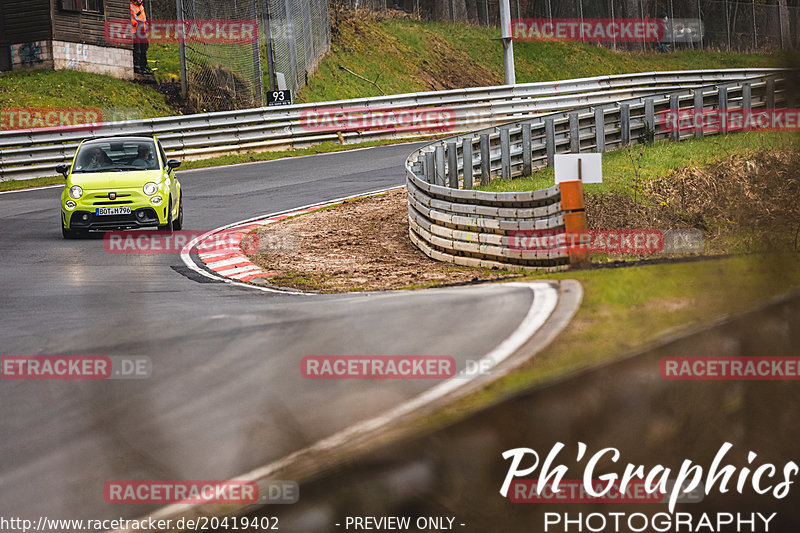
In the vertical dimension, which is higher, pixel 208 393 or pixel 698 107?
pixel 698 107

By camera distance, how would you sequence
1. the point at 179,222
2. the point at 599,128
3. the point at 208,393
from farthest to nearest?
the point at 599,128 < the point at 179,222 < the point at 208,393

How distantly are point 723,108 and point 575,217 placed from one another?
1620cm

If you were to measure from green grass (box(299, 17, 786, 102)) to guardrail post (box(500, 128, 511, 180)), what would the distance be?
19574 millimetres

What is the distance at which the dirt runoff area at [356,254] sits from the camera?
1223 centimetres

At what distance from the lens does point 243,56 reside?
1293 inches

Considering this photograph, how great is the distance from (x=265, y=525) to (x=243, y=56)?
105 feet

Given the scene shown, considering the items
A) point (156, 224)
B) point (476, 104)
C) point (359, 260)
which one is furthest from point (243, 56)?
point (359, 260)

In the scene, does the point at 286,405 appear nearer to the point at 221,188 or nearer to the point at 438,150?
the point at 438,150

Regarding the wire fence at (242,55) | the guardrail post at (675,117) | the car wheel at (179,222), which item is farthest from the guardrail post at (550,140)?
the wire fence at (242,55)

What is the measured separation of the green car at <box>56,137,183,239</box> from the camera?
1552cm

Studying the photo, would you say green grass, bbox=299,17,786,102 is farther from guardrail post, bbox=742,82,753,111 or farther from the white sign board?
the white sign board

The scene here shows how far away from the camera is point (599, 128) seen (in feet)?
71.6

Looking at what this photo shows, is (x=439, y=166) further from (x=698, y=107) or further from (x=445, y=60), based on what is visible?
(x=445, y=60)

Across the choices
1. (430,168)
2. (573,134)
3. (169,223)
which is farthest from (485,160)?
(169,223)
